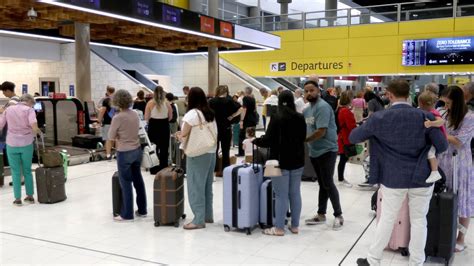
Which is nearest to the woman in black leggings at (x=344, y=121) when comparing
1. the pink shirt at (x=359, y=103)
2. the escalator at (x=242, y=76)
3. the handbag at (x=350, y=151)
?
the handbag at (x=350, y=151)

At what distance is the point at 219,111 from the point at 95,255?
3604 millimetres

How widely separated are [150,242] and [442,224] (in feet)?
8.72

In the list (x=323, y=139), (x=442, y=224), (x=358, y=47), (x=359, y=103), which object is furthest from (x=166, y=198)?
(x=358, y=47)

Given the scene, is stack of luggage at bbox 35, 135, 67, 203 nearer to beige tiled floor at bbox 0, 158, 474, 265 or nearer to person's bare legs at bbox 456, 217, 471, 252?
beige tiled floor at bbox 0, 158, 474, 265

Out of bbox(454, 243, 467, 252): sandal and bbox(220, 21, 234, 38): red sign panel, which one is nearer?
bbox(454, 243, 467, 252): sandal

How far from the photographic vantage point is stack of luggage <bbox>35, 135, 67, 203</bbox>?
5.86 metres

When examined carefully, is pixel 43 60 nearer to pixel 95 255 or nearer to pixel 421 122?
pixel 95 255

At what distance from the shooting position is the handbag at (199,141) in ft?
14.7

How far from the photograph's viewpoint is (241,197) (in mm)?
4488

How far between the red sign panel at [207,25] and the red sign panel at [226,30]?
553 millimetres

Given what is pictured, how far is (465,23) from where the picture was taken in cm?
1561

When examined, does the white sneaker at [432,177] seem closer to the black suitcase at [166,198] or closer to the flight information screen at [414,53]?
the black suitcase at [166,198]

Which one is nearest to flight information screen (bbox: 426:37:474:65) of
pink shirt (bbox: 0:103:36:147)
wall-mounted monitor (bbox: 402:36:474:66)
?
wall-mounted monitor (bbox: 402:36:474:66)

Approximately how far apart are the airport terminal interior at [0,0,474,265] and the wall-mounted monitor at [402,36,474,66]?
1.5 inches
